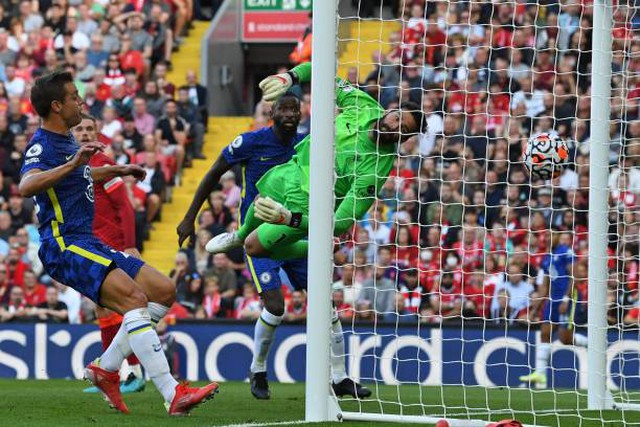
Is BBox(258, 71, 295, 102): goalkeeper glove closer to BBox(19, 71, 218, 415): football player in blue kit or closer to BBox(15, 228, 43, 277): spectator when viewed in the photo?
BBox(19, 71, 218, 415): football player in blue kit

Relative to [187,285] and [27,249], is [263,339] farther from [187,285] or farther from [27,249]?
[27,249]

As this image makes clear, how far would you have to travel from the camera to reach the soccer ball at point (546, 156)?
9.63m

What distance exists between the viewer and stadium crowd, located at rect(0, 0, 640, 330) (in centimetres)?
1532

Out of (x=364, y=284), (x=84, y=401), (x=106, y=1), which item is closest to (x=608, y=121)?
(x=84, y=401)

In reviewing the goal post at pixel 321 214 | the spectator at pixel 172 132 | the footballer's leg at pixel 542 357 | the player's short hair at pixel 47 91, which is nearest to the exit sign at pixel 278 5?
the spectator at pixel 172 132

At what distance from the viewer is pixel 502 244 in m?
16.0

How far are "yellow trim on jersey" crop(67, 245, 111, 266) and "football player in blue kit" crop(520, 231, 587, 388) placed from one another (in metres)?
6.93

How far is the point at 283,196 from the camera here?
419 inches

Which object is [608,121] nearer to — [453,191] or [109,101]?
[453,191]

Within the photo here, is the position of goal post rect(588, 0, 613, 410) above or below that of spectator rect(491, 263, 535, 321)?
above

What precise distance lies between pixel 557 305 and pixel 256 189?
5.50 m

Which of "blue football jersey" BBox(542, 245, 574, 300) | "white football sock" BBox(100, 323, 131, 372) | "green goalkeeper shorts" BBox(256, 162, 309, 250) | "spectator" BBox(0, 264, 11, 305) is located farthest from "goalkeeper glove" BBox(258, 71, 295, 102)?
"spectator" BBox(0, 264, 11, 305)

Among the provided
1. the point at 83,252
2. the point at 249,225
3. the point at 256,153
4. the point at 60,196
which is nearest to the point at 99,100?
the point at 256,153

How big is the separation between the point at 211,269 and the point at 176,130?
392cm
